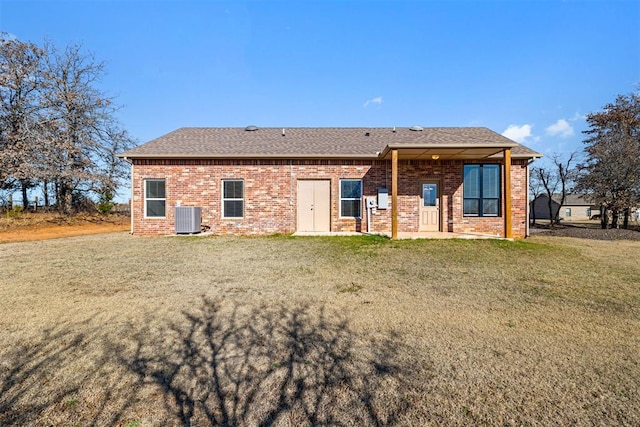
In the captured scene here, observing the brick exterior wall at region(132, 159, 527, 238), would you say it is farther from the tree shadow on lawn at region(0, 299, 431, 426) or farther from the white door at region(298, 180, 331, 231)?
the tree shadow on lawn at region(0, 299, 431, 426)

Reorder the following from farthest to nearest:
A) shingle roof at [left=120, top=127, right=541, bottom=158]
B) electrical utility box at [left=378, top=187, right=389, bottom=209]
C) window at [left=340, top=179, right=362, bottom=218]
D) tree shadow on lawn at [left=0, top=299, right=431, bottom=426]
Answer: window at [left=340, top=179, right=362, bottom=218] → electrical utility box at [left=378, top=187, right=389, bottom=209] → shingle roof at [left=120, top=127, right=541, bottom=158] → tree shadow on lawn at [left=0, top=299, right=431, bottom=426]

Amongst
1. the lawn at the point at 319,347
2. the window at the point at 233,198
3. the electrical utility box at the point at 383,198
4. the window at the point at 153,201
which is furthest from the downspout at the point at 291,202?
the lawn at the point at 319,347

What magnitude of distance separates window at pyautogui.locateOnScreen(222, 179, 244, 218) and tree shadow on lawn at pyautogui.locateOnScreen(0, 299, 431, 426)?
840 centimetres

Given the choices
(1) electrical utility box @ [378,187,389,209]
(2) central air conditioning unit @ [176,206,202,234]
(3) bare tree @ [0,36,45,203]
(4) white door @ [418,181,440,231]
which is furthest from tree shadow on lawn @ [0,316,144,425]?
(3) bare tree @ [0,36,45,203]

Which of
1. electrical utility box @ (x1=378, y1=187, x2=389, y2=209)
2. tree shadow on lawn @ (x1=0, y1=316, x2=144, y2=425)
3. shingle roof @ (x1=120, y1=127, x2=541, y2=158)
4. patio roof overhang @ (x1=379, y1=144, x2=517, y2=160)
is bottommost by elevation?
tree shadow on lawn @ (x1=0, y1=316, x2=144, y2=425)

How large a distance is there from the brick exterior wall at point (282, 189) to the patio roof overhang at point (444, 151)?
43 cm

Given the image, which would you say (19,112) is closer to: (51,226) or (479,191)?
(51,226)

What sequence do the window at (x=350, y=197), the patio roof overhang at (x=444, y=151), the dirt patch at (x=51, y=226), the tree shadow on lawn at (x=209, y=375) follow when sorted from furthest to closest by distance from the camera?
the dirt patch at (x=51, y=226)
the window at (x=350, y=197)
the patio roof overhang at (x=444, y=151)
the tree shadow on lawn at (x=209, y=375)

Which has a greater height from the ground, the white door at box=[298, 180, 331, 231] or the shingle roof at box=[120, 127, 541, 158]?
the shingle roof at box=[120, 127, 541, 158]

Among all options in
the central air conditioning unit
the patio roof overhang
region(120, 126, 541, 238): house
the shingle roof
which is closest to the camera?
the patio roof overhang

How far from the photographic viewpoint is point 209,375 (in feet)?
7.91

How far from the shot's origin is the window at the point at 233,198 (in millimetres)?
11664

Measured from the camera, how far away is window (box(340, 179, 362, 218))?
11656mm

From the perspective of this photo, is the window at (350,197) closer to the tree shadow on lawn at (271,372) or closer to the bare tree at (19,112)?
the tree shadow on lawn at (271,372)
